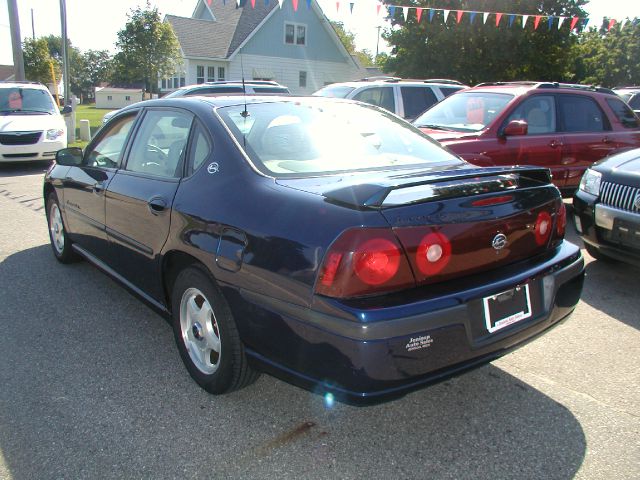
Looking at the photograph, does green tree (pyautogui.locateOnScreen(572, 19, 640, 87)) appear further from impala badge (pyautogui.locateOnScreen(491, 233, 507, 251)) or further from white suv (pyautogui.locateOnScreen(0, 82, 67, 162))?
impala badge (pyautogui.locateOnScreen(491, 233, 507, 251))

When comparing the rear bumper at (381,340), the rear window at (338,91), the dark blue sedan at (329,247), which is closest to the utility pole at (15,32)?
the rear window at (338,91)

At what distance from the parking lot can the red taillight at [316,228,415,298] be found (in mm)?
819

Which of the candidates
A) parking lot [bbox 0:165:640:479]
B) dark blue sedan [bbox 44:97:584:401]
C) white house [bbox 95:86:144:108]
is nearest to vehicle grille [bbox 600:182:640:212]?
parking lot [bbox 0:165:640:479]

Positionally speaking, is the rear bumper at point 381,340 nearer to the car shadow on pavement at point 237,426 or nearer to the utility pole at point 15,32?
the car shadow on pavement at point 237,426

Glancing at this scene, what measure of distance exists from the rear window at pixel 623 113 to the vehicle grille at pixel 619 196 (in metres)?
3.43

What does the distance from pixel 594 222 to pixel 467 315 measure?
10.1ft

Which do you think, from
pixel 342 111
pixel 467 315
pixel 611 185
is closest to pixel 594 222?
pixel 611 185

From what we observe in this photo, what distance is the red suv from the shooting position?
6.46 m

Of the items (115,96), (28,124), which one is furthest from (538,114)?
(115,96)

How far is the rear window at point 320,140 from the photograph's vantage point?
2891mm

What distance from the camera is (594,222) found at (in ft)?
15.6

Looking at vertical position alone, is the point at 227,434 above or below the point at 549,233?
below

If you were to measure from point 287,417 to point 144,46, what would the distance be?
85.6 ft

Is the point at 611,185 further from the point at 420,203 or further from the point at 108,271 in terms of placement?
the point at 108,271
